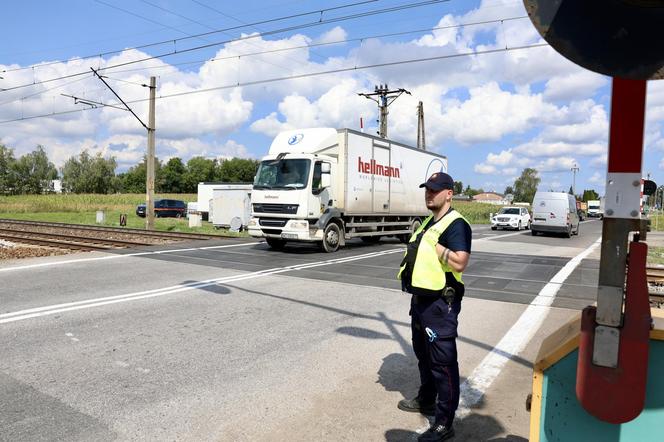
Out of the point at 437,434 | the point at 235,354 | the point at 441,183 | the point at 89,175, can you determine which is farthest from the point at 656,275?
the point at 89,175

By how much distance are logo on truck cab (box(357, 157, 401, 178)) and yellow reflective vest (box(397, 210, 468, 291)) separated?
11.9m

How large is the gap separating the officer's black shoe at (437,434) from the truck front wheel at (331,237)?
36.3 ft

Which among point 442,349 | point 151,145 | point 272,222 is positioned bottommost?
point 442,349

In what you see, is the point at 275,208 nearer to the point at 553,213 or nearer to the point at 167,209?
the point at 553,213

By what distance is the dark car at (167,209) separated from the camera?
126 ft

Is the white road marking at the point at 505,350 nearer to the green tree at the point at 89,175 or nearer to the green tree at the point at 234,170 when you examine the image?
the green tree at the point at 89,175

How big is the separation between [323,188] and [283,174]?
121 centimetres

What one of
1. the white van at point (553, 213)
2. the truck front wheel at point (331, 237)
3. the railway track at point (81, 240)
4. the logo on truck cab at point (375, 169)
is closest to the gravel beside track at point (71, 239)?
the railway track at point (81, 240)

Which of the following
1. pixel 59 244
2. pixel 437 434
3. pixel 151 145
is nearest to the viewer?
pixel 437 434

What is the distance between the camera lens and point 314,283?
9164 millimetres

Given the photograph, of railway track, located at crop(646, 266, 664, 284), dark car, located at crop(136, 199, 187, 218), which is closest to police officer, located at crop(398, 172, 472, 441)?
railway track, located at crop(646, 266, 664, 284)

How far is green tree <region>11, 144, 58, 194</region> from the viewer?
3600 inches

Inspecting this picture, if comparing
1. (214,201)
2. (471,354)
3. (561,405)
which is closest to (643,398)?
(561,405)

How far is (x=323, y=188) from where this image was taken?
1393cm
